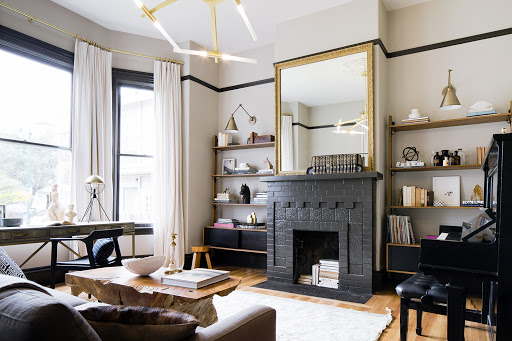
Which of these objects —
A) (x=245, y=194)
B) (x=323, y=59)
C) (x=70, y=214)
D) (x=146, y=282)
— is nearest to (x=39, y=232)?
(x=70, y=214)

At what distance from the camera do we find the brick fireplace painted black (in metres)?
3.90

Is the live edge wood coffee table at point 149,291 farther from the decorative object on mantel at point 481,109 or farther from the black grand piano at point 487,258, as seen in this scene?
the decorative object on mantel at point 481,109

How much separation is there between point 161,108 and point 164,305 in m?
3.69

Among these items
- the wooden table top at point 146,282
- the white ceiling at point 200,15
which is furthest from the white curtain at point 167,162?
the wooden table top at point 146,282

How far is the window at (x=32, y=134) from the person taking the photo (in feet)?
13.1

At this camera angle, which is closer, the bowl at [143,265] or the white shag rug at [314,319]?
the bowl at [143,265]

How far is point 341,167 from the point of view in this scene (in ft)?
13.5

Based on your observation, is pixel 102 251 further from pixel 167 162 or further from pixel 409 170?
pixel 409 170

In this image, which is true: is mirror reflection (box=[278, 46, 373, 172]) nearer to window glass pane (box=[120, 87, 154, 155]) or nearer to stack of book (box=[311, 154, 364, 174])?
stack of book (box=[311, 154, 364, 174])

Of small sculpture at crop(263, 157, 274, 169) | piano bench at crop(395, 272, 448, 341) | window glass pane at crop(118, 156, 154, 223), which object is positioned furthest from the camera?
small sculpture at crop(263, 157, 274, 169)

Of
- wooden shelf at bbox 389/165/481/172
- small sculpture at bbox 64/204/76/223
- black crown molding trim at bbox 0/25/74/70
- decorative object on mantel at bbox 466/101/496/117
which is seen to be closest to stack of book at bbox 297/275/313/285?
wooden shelf at bbox 389/165/481/172

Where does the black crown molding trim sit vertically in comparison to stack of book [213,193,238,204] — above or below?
above

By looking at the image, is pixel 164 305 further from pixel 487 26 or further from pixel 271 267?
pixel 487 26

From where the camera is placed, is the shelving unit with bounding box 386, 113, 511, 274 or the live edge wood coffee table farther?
the shelving unit with bounding box 386, 113, 511, 274
